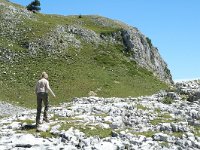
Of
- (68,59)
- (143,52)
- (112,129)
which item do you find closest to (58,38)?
(68,59)

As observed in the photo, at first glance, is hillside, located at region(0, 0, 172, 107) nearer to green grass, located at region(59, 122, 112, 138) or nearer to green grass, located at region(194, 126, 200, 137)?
green grass, located at region(59, 122, 112, 138)

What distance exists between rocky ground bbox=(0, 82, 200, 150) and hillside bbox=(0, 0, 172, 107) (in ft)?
→ 99.8

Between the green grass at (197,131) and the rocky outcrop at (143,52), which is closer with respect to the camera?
the green grass at (197,131)

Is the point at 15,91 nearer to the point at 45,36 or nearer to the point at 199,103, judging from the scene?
the point at 45,36

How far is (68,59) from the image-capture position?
8344 cm

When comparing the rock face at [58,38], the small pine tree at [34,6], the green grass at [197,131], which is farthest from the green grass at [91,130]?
the small pine tree at [34,6]

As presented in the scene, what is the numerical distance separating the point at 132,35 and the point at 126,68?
21.2 m

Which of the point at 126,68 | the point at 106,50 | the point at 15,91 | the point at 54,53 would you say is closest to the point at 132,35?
the point at 106,50

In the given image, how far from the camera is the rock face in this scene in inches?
3334

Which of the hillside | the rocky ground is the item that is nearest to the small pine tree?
the hillside

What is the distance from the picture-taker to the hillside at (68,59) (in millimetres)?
69938

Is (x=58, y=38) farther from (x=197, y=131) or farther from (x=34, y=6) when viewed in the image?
(x=197, y=131)

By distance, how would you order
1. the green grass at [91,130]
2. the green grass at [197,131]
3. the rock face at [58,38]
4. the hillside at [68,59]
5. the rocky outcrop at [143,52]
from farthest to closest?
the rocky outcrop at [143,52]
the rock face at [58,38]
the hillside at [68,59]
the green grass at [197,131]
the green grass at [91,130]

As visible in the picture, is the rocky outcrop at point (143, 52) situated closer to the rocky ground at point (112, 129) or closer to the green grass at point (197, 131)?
A: the rocky ground at point (112, 129)
